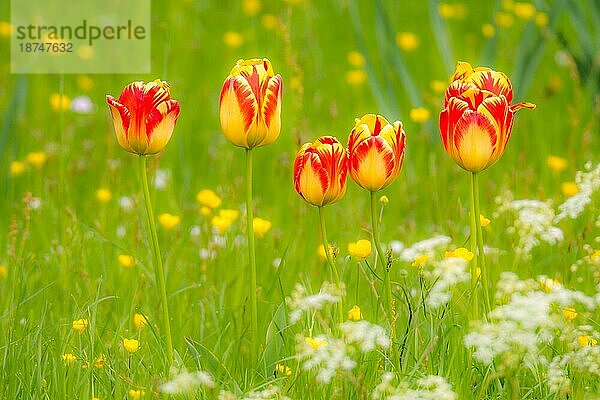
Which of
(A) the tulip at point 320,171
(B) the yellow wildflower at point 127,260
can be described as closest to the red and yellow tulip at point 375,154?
(A) the tulip at point 320,171

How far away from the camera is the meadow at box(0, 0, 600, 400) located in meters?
1.99

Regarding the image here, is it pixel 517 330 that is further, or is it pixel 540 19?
pixel 540 19

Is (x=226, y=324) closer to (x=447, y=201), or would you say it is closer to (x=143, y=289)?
(x=143, y=289)

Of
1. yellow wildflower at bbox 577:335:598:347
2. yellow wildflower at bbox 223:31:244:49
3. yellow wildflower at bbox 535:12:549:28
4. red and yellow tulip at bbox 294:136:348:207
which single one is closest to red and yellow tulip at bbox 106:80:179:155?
red and yellow tulip at bbox 294:136:348:207

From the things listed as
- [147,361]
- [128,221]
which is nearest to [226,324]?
[147,361]

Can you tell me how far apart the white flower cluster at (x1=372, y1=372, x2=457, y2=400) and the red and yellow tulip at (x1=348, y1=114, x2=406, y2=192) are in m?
0.37

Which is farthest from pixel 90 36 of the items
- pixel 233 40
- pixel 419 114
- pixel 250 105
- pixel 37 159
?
pixel 250 105

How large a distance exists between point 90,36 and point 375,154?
2763mm

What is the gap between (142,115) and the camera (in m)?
1.96

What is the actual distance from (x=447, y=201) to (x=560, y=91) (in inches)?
47.0

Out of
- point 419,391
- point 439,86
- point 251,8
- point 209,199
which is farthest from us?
point 251,8

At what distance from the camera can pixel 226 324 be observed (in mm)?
2254

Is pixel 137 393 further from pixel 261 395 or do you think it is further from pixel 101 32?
pixel 101 32

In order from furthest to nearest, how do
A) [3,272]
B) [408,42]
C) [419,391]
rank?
[408,42]
[3,272]
[419,391]
